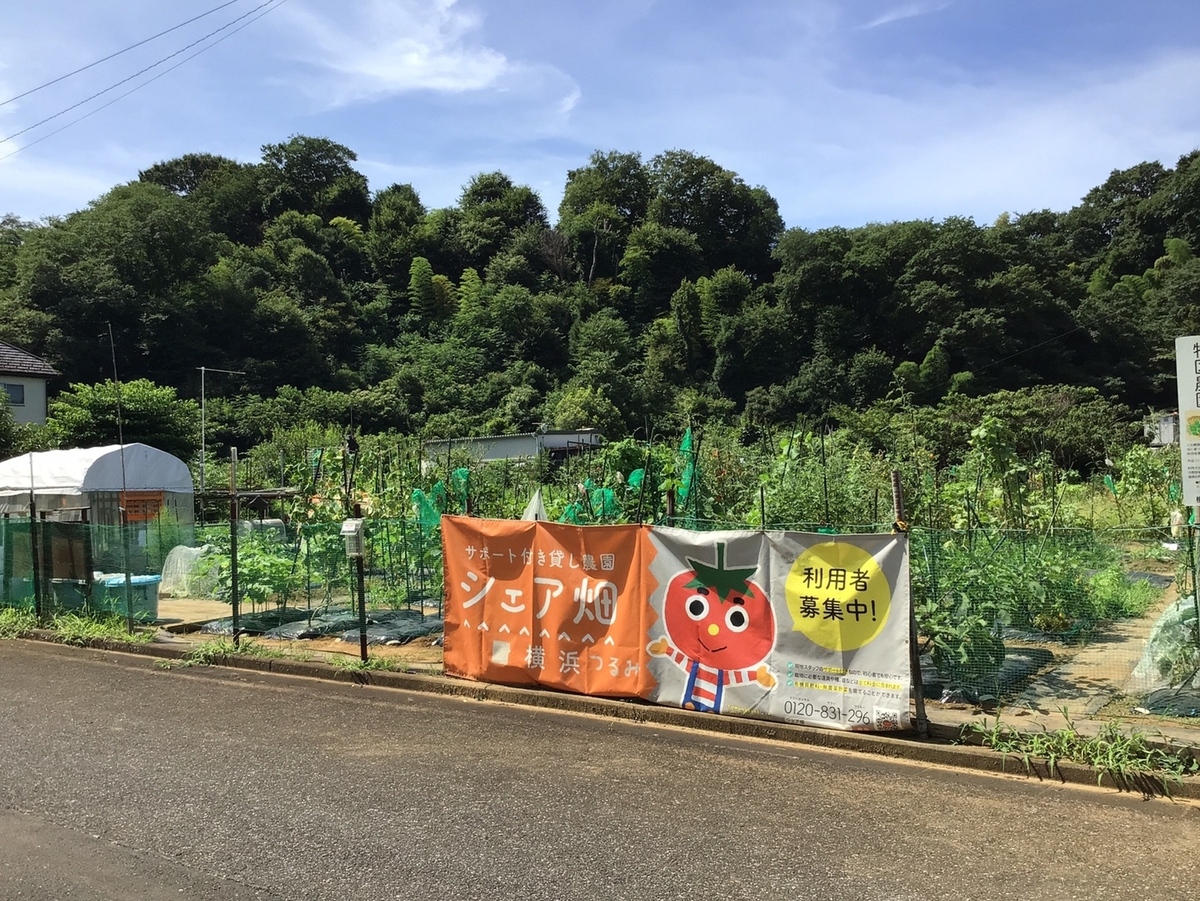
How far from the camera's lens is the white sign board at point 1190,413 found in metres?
6.36

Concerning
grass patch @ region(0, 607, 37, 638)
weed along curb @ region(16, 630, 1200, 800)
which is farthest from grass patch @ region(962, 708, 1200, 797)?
grass patch @ region(0, 607, 37, 638)

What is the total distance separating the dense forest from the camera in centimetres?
5831

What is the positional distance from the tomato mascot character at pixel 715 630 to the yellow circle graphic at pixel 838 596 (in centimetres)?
30

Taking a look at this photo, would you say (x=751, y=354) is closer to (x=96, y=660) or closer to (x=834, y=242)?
(x=834, y=242)

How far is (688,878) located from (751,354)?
7078 centimetres

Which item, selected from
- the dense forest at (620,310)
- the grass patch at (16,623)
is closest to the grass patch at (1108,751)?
the grass patch at (16,623)

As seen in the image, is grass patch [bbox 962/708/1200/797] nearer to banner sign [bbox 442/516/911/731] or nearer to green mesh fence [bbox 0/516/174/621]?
banner sign [bbox 442/516/911/731]

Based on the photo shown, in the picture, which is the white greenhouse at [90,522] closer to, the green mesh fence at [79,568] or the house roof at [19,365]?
the green mesh fence at [79,568]

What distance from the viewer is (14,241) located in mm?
73812

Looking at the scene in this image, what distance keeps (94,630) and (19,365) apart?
40.6 metres

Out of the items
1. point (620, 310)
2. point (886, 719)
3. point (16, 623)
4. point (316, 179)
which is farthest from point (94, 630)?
point (316, 179)

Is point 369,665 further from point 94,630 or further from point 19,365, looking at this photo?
point 19,365

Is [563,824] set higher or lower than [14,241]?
lower

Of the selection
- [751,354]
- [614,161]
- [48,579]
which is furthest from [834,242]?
[48,579]
